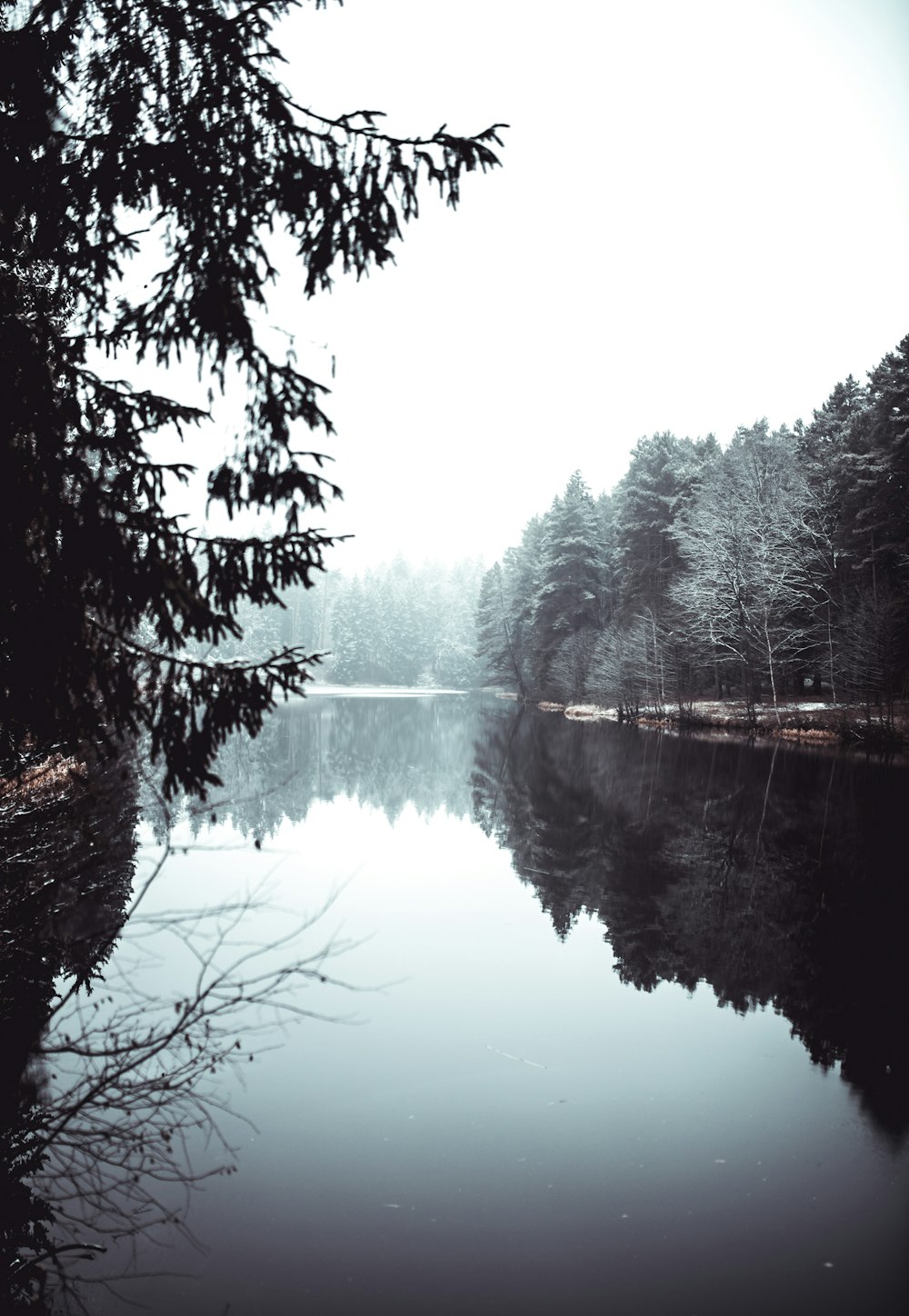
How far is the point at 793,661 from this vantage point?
38.4 metres

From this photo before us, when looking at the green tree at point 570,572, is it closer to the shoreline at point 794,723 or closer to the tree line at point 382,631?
the shoreline at point 794,723

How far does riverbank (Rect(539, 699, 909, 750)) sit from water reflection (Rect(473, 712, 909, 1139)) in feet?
17.4

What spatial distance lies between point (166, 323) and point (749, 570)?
3685cm

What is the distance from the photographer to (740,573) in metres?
35.4

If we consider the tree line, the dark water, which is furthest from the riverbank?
the tree line

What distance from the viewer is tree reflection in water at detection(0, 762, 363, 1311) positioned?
353 centimetres

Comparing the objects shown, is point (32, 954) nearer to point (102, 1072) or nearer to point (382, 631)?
point (102, 1072)

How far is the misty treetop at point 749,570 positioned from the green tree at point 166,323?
2804cm

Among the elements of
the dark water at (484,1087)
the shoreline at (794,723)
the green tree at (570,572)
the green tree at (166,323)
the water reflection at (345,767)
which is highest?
the green tree at (570,572)

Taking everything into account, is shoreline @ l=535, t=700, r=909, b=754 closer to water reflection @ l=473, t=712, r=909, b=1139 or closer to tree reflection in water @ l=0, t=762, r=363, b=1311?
water reflection @ l=473, t=712, r=909, b=1139

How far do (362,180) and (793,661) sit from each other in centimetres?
3978

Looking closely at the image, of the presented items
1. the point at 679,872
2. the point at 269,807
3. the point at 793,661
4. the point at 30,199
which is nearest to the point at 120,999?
the point at 30,199

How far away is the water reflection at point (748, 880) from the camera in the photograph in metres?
6.69

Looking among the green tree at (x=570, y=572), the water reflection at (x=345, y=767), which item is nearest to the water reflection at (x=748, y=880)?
the water reflection at (x=345, y=767)
